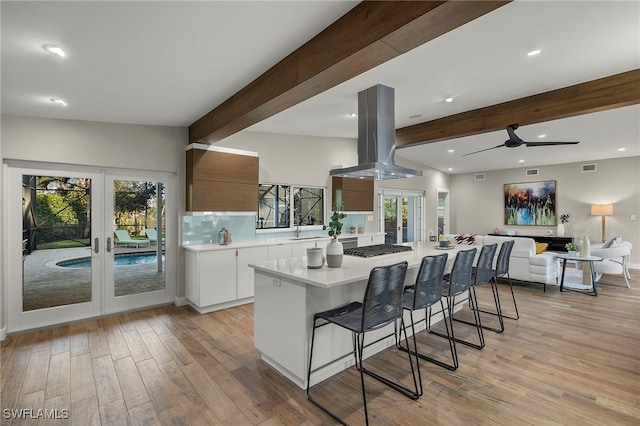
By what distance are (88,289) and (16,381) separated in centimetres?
155

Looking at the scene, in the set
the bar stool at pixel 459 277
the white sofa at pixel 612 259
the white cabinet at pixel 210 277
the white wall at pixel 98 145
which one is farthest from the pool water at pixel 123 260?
the white sofa at pixel 612 259

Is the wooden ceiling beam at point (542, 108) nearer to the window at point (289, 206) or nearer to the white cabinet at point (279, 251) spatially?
the window at point (289, 206)

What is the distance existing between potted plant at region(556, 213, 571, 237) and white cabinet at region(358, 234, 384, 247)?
200 inches

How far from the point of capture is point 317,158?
621 cm

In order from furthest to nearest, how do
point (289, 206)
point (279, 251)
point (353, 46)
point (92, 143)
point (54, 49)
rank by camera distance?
point (289, 206) < point (279, 251) < point (92, 143) < point (54, 49) < point (353, 46)

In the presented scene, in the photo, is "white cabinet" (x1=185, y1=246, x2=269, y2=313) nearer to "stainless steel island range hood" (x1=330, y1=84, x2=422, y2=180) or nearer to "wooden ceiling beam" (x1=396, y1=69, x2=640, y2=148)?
"stainless steel island range hood" (x1=330, y1=84, x2=422, y2=180)

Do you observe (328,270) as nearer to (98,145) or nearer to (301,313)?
(301,313)

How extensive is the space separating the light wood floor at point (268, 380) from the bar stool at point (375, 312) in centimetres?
13

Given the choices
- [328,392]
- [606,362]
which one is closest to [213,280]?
[328,392]

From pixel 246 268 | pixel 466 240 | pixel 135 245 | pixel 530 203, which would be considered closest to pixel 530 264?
pixel 466 240

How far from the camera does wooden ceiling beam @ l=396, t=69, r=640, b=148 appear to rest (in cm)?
342

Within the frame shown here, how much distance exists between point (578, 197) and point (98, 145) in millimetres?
10518

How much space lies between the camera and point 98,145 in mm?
3895

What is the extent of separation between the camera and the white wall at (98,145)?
134 inches
